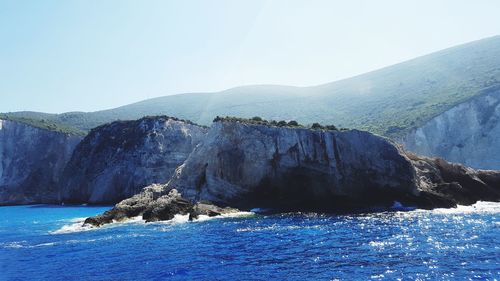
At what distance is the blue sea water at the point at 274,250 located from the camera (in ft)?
75.8

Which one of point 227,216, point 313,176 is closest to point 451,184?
point 313,176

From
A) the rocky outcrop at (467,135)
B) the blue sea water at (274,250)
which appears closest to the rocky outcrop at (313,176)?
the blue sea water at (274,250)

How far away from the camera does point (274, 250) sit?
29375 mm

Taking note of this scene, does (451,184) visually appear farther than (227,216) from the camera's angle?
Yes

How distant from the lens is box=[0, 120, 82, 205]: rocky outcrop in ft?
367

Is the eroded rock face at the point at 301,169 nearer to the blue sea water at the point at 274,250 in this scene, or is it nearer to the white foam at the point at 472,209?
the white foam at the point at 472,209

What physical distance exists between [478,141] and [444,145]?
23.1 ft

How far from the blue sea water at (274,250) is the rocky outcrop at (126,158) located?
1973 inches

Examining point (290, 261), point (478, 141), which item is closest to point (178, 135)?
point (478, 141)

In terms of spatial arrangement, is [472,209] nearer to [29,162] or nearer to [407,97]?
[407,97]

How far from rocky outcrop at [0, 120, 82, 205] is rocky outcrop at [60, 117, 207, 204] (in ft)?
34.2

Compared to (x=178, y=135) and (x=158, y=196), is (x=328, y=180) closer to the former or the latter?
(x=158, y=196)

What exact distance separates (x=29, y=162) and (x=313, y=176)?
8740 centimetres

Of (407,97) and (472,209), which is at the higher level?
(407,97)
